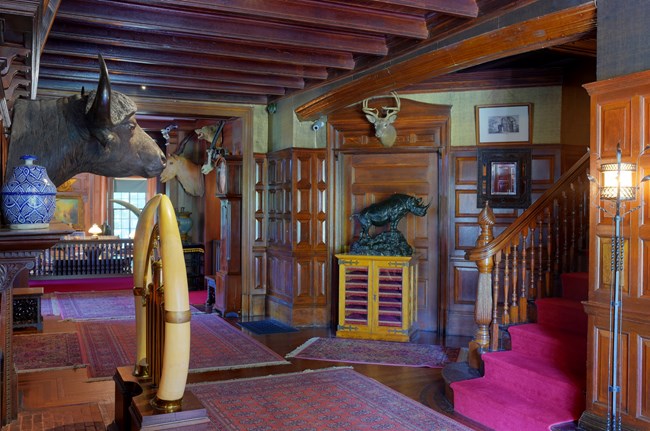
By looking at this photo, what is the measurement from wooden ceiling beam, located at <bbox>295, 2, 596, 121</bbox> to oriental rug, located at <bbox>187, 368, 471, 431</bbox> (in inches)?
115

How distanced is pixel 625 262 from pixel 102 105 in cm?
322

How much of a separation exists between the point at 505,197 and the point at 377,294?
196 centimetres

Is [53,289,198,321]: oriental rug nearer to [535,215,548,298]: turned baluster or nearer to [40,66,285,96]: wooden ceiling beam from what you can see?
[40,66,285,96]: wooden ceiling beam

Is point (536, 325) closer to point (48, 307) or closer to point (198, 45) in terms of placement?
point (198, 45)

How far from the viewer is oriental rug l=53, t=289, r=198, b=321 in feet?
27.7

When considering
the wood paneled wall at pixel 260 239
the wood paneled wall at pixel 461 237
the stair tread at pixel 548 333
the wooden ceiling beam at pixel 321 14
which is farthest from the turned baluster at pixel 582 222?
the wood paneled wall at pixel 260 239

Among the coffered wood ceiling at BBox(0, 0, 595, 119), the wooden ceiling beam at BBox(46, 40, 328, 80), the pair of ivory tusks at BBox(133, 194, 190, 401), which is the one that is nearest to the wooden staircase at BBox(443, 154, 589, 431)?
the coffered wood ceiling at BBox(0, 0, 595, 119)

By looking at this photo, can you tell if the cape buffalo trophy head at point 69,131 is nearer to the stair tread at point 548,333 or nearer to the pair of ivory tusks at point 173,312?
the pair of ivory tusks at point 173,312

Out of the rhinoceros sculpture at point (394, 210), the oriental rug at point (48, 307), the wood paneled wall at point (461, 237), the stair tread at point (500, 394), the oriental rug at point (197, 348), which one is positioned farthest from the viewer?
the oriental rug at point (48, 307)

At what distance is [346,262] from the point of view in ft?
23.6

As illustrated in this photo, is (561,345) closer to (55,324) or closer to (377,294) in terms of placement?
(377,294)

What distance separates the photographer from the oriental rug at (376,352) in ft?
19.6

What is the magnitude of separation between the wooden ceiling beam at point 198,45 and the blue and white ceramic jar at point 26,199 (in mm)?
3282

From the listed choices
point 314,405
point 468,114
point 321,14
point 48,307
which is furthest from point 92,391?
point 468,114
